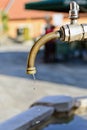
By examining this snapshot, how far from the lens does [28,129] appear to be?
14.7 feet

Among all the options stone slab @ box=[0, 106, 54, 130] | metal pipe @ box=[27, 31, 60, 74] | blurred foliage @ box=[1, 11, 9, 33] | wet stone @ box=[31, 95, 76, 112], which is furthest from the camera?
blurred foliage @ box=[1, 11, 9, 33]

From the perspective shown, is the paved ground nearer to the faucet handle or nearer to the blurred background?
the blurred background

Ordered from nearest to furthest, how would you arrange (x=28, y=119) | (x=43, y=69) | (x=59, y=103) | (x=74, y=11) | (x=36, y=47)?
(x=36, y=47), (x=74, y=11), (x=28, y=119), (x=59, y=103), (x=43, y=69)

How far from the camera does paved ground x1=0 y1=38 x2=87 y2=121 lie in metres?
7.98

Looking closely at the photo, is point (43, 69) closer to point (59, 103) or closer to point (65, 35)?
point (59, 103)

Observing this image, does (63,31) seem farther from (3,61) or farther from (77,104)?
(3,61)

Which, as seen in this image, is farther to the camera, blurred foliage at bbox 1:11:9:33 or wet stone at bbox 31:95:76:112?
blurred foliage at bbox 1:11:9:33

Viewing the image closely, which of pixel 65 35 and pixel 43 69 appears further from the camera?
pixel 43 69

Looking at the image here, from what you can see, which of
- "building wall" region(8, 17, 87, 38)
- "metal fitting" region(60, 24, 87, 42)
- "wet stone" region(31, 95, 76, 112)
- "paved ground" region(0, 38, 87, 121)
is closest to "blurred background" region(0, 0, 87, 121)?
"paved ground" region(0, 38, 87, 121)

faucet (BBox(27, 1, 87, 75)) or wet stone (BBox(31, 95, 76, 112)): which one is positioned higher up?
faucet (BBox(27, 1, 87, 75))

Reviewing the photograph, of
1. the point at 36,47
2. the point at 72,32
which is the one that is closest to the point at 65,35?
the point at 72,32

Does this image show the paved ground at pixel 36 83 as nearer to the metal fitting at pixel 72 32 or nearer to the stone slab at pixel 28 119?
the stone slab at pixel 28 119

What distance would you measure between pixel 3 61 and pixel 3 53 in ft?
10.7

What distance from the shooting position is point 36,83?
10.6 meters
